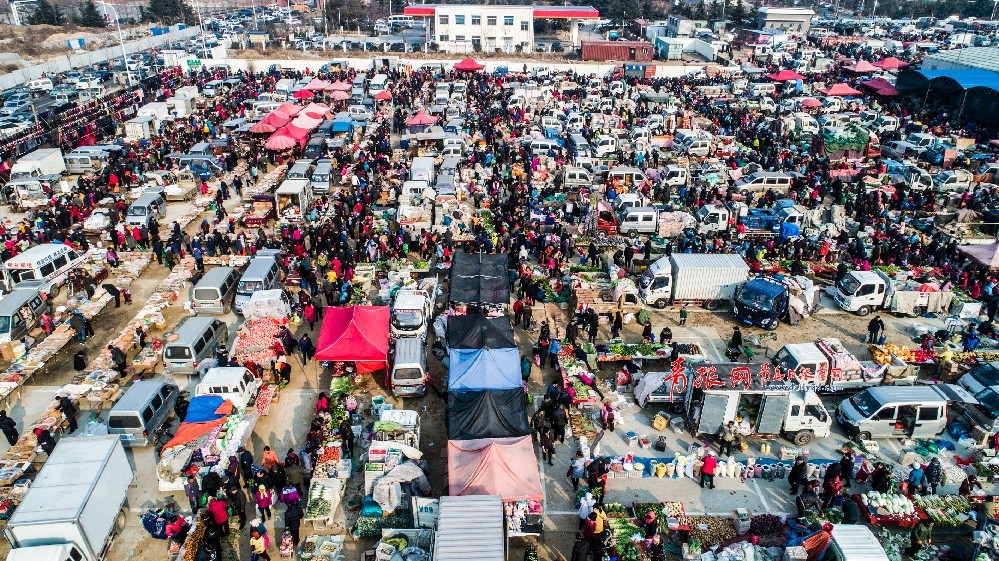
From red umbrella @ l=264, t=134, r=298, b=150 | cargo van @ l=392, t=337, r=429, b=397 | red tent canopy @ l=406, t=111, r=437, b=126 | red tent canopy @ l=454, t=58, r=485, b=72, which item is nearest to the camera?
cargo van @ l=392, t=337, r=429, b=397

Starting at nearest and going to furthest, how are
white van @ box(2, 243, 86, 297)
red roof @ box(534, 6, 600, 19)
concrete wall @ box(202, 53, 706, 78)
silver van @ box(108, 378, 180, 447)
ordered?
silver van @ box(108, 378, 180, 447)
white van @ box(2, 243, 86, 297)
concrete wall @ box(202, 53, 706, 78)
red roof @ box(534, 6, 600, 19)

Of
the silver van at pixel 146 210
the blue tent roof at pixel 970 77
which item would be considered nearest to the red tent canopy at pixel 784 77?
the blue tent roof at pixel 970 77

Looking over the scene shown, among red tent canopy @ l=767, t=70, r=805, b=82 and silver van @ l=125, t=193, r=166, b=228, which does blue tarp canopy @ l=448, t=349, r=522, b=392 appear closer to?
silver van @ l=125, t=193, r=166, b=228

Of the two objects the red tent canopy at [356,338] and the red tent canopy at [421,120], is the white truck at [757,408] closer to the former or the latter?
the red tent canopy at [356,338]

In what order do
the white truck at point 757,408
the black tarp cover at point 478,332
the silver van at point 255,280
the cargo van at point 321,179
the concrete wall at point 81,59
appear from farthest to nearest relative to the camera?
the concrete wall at point 81,59 → the cargo van at point 321,179 → the silver van at point 255,280 → the black tarp cover at point 478,332 → the white truck at point 757,408

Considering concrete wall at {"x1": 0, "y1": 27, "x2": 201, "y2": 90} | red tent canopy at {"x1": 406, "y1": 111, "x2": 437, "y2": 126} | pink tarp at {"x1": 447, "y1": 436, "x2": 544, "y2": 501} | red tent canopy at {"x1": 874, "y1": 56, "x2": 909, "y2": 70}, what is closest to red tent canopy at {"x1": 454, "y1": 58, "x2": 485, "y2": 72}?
red tent canopy at {"x1": 406, "y1": 111, "x2": 437, "y2": 126}

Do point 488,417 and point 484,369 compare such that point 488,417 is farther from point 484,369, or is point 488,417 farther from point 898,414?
point 898,414

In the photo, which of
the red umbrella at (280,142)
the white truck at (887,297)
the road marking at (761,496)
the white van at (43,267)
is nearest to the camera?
the road marking at (761,496)

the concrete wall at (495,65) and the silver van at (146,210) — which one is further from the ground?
the concrete wall at (495,65)
